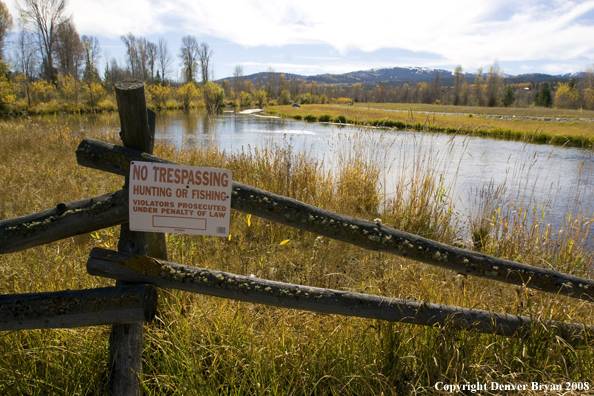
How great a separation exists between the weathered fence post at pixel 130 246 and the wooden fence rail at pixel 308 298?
0.37ft

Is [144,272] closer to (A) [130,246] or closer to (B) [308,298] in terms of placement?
(A) [130,246]

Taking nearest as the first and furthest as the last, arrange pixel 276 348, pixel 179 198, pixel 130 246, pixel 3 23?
1. pixel 179 198
2. pixel 130 246
3. pixel 276 348
4. pixel 3 23

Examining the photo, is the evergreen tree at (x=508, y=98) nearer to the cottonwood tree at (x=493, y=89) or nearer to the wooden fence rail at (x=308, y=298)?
the cottonwood tree at (x=493, y=89)

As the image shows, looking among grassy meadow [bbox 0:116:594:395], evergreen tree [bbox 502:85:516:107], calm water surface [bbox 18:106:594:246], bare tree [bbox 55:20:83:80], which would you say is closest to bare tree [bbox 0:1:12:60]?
bare tree [bbox 55:20:83:80]

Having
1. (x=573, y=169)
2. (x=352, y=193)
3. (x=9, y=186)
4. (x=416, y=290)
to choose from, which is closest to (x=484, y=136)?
(x=573, y=169)

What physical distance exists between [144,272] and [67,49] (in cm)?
4930

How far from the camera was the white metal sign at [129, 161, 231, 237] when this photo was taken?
1.42m

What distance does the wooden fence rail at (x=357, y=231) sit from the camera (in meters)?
1.47

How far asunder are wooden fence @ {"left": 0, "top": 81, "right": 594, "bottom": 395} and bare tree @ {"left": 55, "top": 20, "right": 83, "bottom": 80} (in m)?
44.5

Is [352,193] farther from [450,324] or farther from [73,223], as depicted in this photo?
[73,223]

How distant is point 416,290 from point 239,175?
3568 mm

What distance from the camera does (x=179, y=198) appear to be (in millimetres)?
1439

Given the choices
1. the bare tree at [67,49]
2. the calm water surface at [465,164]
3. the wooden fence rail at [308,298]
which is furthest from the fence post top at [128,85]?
the bare tree at [67,49]

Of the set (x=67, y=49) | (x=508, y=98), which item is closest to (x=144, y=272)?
(x=67, y=49)
